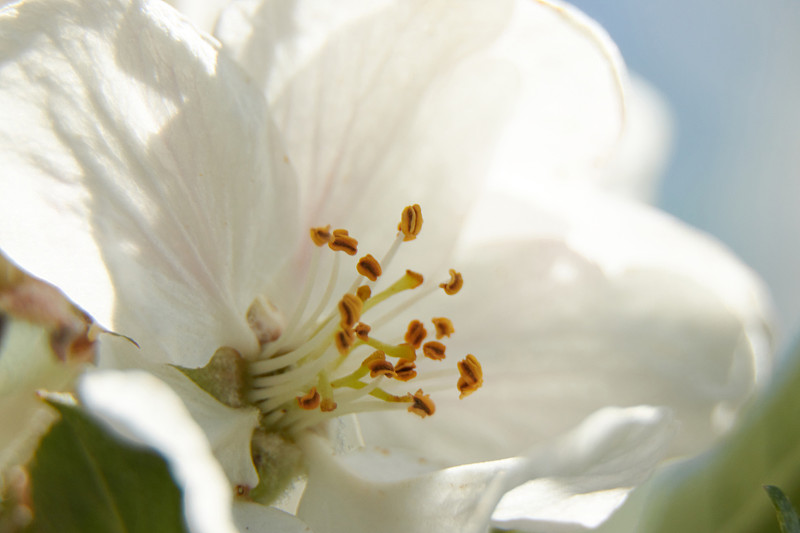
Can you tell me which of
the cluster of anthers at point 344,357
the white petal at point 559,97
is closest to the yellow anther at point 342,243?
the cluster of anthers at point 344,357

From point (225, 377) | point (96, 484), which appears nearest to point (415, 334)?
point (225, 377)

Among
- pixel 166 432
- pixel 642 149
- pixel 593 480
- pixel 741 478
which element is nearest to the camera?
pixel 166 432

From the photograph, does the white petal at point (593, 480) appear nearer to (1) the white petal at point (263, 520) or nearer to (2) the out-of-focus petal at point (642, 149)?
(1) the white petal at point (263, 520)

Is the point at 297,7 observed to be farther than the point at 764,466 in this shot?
No

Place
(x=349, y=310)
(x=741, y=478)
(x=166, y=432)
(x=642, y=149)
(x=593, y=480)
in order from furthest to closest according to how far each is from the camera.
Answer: (x=642, y=149)
(x=741, y=478)
(x=349, y=310)
(x=593, y=480)
(x=166, y=432)

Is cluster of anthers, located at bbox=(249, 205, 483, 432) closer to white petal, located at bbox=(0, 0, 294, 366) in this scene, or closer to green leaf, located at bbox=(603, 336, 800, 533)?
white petal, located at bbox=(0, 0, 294, 366)

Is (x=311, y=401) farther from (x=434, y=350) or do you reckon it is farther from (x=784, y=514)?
(x=784, y=514)

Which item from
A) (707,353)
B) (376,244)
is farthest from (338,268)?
(707,353)

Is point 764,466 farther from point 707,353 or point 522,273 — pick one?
point 522,273
